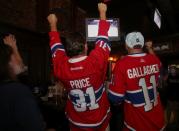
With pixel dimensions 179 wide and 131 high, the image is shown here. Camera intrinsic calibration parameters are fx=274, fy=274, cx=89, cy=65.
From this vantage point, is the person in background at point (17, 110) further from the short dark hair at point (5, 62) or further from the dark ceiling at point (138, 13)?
the dark ceiling at point (138, 13)

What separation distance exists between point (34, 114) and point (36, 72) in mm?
4762

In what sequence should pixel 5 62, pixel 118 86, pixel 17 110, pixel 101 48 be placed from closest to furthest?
pixel 17 110, pixel 5 62, pixel 101 48, pixel 118 86

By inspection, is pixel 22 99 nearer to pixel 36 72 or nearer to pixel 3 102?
pixel 3 102

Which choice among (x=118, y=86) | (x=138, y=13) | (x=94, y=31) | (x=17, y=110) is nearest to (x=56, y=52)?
(x=118, y=86)

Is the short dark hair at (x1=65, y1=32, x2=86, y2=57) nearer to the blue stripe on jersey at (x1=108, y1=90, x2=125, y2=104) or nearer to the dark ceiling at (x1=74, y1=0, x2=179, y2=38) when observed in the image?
the blue stripe on jersey at (x1=108, y1=90, x2=125, y2=104)

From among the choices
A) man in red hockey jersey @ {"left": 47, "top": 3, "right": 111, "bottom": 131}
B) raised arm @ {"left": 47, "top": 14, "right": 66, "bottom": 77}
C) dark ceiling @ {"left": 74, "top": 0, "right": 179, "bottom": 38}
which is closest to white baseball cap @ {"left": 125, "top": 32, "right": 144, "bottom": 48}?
man in red hockey jersey @ {"left": 47, "top": 3, "right": 111, "bottom": 131}

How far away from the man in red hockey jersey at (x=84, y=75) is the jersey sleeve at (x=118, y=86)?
90mm

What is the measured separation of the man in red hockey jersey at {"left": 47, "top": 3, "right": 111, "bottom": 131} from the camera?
234 cm

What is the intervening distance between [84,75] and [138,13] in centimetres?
800

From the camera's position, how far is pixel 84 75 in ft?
7.66

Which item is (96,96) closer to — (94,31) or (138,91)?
(138,91)

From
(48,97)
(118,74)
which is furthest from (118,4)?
(118,74)

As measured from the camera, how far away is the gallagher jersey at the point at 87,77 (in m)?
2.33

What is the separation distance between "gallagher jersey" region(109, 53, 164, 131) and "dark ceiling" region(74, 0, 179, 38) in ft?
15.6
